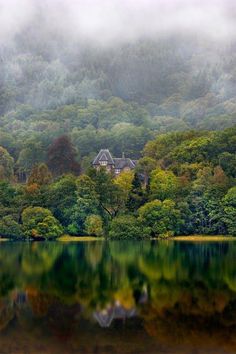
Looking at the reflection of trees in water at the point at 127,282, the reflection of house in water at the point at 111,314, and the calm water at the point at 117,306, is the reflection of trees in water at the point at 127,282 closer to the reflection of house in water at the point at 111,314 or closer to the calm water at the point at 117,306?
the calm water at the point at 117,306

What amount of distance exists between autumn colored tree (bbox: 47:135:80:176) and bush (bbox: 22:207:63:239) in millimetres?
23096

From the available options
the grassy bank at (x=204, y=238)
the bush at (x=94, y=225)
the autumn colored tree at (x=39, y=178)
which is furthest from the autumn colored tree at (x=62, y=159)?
the grassy bank at (x=204, y=238)

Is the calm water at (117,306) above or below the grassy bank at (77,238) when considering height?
below

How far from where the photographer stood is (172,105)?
17500cm

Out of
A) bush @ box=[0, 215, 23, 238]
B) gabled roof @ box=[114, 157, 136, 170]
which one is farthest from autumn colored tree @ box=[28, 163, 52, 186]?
gabled roof @ box=[114, 157, 136, 170]

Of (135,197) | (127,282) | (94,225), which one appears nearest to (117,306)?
(127,282)

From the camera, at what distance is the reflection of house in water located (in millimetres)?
18686

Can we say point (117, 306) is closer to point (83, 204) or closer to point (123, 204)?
point (83, 204)

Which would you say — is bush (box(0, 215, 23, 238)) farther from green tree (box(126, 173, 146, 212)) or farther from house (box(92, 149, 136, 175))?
house (box(92, 149, 136, 175))

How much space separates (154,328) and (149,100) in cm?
17615

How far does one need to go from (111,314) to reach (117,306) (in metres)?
1.34

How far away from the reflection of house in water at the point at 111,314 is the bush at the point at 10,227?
4076 centimetres

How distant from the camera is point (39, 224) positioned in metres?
60.4

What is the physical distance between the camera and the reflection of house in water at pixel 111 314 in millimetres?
18686
